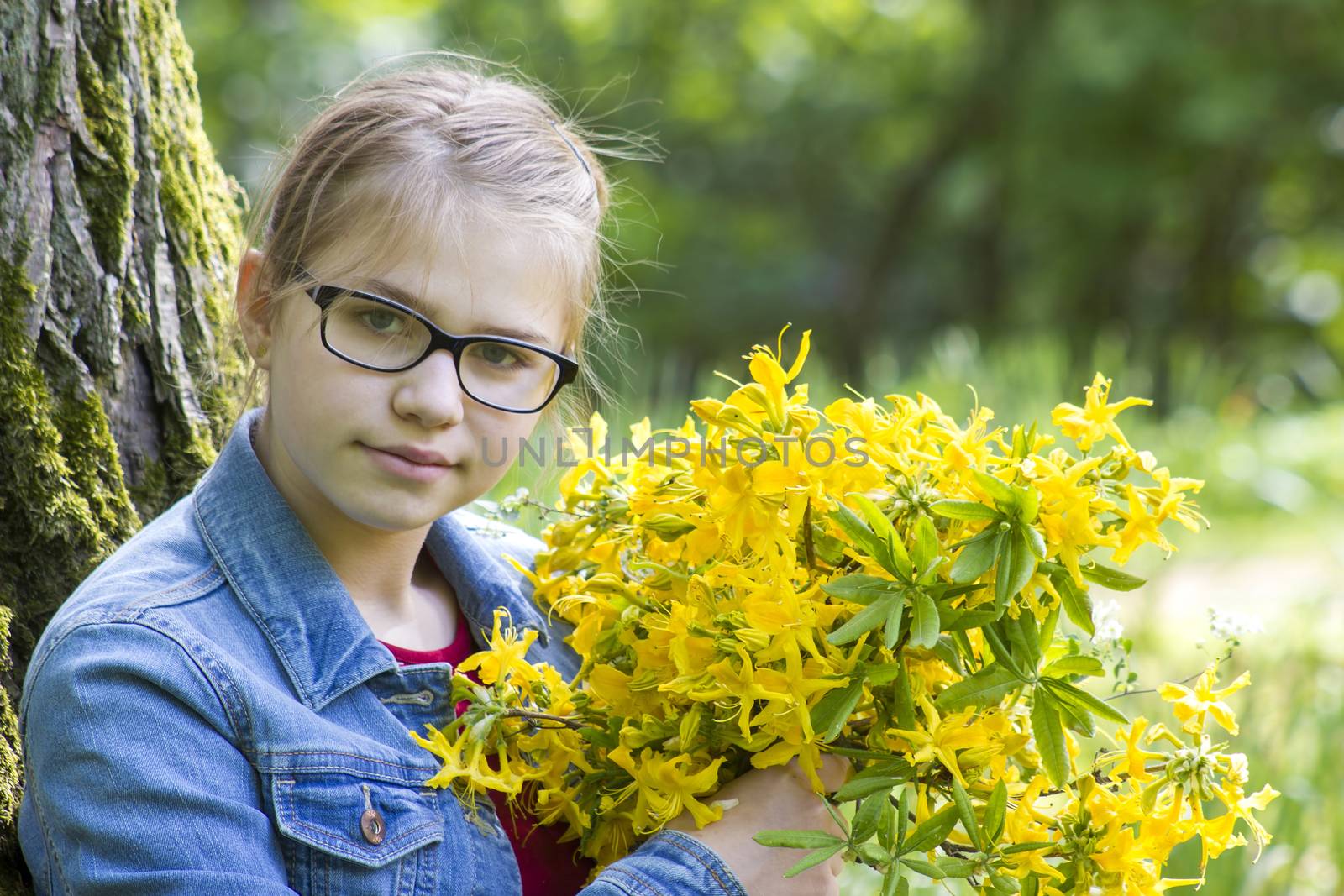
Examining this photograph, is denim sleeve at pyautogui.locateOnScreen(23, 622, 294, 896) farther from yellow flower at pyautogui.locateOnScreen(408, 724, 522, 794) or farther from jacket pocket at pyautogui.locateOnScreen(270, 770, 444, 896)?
yellow flower at pyautogui.locateOnScreen(408, 724, 522, 794)

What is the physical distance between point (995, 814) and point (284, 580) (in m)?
0.79

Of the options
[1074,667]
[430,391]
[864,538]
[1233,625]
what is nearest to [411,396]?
[430,391]

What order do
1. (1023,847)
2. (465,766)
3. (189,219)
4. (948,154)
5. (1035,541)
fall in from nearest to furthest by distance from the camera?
(1035,541) < (1023,847) < (465,766) < (189,219) < (948,154)

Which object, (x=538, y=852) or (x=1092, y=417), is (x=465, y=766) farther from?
(x=1092, y=417)

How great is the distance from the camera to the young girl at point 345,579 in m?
1.15

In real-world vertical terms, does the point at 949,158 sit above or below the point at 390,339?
above

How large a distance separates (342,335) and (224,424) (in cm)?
68

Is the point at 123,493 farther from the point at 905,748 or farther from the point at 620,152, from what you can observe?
the point at 905,748

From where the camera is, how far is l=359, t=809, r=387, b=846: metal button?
4.14ft

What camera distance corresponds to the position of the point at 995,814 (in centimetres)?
116

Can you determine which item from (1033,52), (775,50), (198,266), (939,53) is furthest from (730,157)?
(198,266)

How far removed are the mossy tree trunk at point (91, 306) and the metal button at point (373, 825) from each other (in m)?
0.44

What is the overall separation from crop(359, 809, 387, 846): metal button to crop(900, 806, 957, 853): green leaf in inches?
21.1

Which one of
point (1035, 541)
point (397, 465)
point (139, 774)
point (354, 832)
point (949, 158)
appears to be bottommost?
point (354, 832)
